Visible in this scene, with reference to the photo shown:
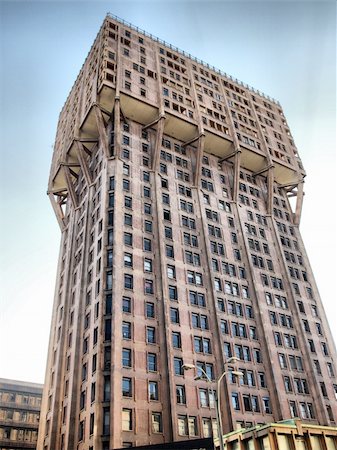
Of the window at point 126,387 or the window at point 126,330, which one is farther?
the window at point 126,330

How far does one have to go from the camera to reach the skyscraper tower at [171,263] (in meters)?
47.6

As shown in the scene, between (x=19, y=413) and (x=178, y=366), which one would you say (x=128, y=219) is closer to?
(x=178, y=366)

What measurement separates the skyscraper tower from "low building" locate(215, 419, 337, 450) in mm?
16000

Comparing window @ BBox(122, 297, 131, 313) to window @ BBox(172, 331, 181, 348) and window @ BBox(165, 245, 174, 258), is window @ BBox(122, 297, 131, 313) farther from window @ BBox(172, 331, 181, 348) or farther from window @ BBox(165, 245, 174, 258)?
window @ BBox(165, 245, 174, 258)

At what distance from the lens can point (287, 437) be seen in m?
29.8

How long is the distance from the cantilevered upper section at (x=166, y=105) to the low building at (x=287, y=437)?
49.8m

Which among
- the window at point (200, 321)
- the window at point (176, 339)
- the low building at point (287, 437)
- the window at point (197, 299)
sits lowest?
the low building at point (287, 437)

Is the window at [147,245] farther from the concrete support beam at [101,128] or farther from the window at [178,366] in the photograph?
the concrete support beam at [101,128]

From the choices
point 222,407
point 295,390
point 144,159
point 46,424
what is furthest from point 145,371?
point 144,159

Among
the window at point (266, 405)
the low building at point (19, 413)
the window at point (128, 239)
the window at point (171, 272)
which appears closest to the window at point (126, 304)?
the window at point (171, 272)

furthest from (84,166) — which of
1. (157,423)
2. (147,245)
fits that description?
(157,423)

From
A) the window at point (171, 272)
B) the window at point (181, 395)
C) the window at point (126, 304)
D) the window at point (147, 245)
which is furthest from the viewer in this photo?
the window at point (147, 245)

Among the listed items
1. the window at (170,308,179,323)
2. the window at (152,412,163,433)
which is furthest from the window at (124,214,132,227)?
the window at (152,412,163,433)

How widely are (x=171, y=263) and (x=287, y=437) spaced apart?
1227 inches
